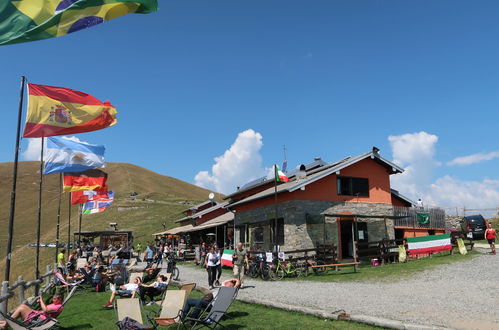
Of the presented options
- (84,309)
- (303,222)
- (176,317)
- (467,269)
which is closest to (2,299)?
(84,309)

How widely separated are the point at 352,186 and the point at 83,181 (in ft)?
49.4

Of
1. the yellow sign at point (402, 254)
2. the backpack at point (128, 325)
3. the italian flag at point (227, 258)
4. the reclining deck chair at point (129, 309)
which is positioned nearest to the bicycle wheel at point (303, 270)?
the italian flag at point (227, 258)

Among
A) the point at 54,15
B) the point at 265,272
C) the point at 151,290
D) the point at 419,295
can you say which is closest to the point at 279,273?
the point at 265,272

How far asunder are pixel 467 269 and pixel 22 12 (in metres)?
16.3

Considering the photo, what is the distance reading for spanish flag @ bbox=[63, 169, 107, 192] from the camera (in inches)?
722

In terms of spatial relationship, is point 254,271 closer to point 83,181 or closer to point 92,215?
point 83,181

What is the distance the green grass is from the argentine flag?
5470mm

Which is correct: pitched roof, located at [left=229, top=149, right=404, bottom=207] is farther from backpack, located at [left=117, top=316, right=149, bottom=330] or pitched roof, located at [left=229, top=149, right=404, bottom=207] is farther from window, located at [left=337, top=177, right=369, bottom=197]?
backpack, located at [left=117, top=316, right=149, bottom=330]

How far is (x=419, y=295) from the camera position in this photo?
10102mm

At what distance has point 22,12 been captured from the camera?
620cm

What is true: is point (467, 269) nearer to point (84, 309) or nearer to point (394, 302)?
point (394, 302)

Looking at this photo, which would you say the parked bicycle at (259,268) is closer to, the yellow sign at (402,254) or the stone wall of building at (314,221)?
the stone wall of building at (314,221)

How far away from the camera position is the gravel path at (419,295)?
748 cm

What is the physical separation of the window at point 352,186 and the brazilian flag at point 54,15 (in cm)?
1755
